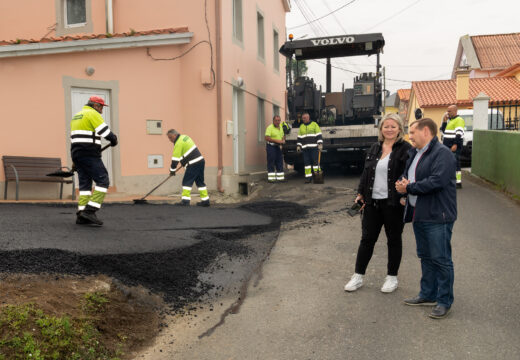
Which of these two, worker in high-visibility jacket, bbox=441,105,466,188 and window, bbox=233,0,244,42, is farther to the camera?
window, bbox=233,0,244,42

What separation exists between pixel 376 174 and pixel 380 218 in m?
0.42

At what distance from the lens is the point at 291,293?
4.91 metres

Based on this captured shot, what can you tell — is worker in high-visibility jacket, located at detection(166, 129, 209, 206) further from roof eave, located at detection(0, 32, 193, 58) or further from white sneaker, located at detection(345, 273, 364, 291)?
white sneaker, located at detection(345, 273, 364, 291)

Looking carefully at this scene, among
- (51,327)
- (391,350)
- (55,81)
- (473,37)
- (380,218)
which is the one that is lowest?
(391,350)

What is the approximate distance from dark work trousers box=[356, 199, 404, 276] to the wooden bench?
7.54 meters

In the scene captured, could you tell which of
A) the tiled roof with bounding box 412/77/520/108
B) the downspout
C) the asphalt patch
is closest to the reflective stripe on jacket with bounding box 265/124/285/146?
the downspout

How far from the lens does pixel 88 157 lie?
7031mm

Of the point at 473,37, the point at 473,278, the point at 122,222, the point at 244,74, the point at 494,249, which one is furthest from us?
the point at 473,37

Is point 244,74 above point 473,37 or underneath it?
underneath

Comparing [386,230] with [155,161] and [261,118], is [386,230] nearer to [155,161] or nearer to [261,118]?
[155,161]

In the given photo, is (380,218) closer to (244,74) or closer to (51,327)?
(51,327)

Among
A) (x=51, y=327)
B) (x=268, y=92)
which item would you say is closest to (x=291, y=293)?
(x=51, y=327)

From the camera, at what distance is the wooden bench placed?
10.4 m

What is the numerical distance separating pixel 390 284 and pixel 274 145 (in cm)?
937
